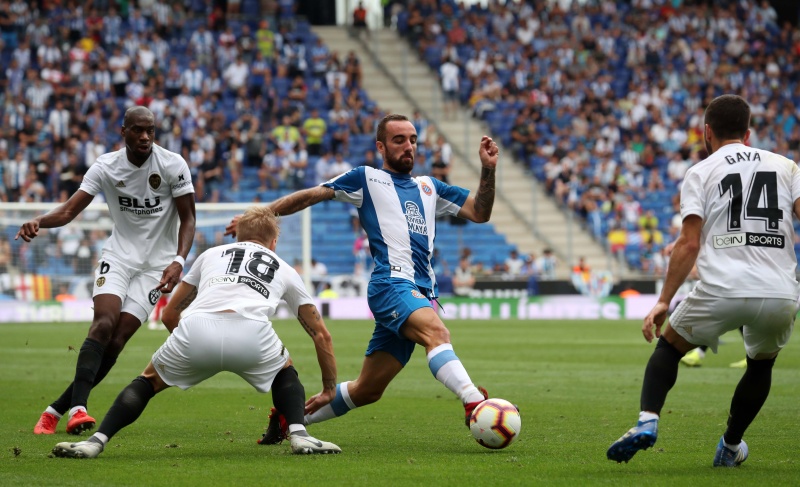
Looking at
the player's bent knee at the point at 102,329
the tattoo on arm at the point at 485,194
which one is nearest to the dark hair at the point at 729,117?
the tattoo on arm at the point at 485,194

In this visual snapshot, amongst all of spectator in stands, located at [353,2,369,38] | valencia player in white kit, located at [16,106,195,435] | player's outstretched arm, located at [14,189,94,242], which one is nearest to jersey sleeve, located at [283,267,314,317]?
valencia player in white kit, located at [16,106,195,435]

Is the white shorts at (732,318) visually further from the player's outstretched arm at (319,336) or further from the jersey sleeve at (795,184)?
the player's outstretched arm at (319,336)

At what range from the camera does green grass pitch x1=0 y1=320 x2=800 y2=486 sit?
6.27 meters

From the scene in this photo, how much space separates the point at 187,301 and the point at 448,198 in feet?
6.85

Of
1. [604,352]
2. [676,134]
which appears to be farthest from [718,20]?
[604,352]

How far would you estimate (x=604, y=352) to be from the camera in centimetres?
1780

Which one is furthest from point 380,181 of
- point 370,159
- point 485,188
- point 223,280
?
point 370,159

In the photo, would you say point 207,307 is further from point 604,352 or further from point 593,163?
point 593,163

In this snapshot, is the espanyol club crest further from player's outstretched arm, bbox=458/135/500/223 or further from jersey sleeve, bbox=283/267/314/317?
player's outstretched arm, bbox=458/135/500/223

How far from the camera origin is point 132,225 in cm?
887

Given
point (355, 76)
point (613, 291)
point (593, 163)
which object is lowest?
point (613, 291)

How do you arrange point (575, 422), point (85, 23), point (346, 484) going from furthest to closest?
point (85, 23) < point (575, 422) < point (346, 484)

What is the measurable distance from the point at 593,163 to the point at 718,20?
32.3 ft

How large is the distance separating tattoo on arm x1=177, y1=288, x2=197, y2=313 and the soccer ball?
6.50 feet
